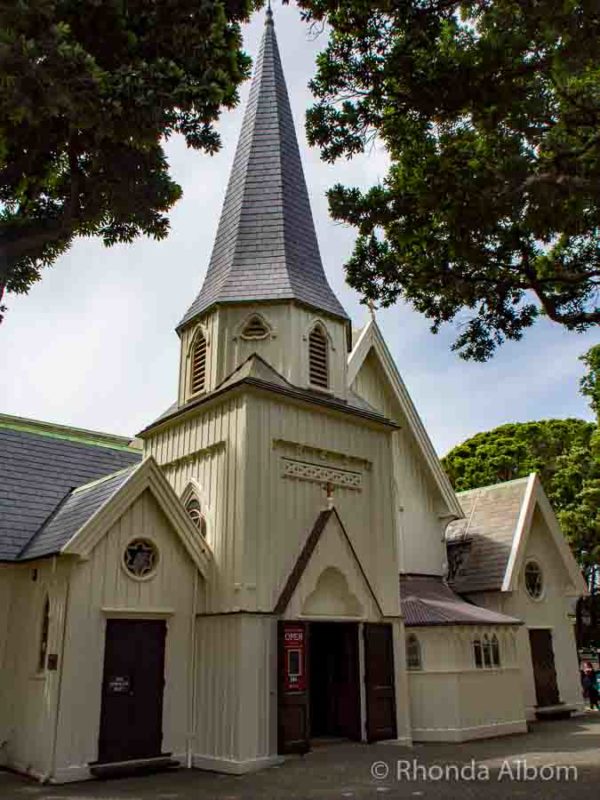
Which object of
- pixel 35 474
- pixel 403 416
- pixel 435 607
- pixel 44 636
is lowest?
pixel 44 636

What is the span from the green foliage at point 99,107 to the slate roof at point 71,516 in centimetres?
441

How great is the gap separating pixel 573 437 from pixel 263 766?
93.3ft

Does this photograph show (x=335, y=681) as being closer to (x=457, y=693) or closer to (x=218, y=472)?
(x=457, y=693)

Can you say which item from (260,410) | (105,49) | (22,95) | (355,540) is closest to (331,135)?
(105,49)

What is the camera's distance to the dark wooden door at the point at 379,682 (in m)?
14.2

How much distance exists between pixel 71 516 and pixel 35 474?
8.86ft

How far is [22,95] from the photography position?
8.03 meters

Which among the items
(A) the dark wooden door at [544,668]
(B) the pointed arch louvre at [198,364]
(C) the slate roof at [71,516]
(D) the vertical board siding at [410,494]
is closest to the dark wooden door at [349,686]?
(D) the vertical board siding at [410,494]

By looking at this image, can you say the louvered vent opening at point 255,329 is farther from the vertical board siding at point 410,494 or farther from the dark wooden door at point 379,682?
the dark wooden door at point 379,682

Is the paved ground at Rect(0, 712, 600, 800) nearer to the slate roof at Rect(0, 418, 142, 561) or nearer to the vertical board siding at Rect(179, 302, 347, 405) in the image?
the slate roof at Rect(0, 418, 142, 561)

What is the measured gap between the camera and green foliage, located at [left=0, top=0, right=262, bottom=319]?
26.6 ft

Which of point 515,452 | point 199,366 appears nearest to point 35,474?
point 199,366

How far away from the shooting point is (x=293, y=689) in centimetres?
1295

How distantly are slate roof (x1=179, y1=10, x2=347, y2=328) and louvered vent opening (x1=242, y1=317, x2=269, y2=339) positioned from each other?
0.54 meters
